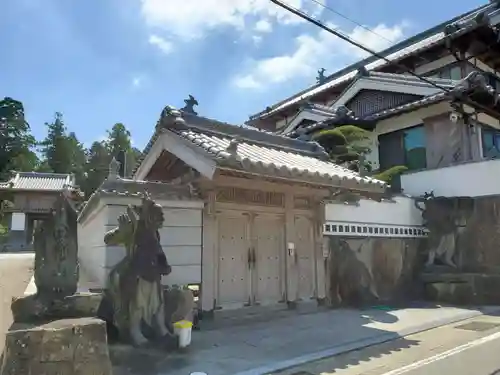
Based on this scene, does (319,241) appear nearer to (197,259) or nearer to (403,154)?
(197,259)

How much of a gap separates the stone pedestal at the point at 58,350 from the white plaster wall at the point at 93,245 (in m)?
3.31

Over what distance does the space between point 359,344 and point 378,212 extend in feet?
19.9

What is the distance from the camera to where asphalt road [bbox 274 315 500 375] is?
5.48m

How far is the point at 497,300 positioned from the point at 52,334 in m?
11.8

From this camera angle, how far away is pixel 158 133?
9305 mm

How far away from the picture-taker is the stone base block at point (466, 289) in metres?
11.5

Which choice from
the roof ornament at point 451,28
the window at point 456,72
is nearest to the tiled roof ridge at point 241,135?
the roof ornament at point 451,28

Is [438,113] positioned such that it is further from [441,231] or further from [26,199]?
[26,199]

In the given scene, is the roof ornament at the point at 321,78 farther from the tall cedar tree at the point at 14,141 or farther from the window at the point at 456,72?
the tall cedar tree at the point at 14,141

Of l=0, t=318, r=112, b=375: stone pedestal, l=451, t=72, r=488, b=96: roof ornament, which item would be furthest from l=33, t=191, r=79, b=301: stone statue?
l=451, t=72, r=488, b=96: roof ornament

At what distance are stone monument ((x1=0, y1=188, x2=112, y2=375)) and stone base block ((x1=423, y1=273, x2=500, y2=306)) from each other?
33.3 ft

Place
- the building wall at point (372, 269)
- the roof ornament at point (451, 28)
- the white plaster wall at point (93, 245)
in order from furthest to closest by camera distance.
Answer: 1. the roof ornament at point (451, 28)
2. the building wall at point (372, 269)
3. the white plaster wall at point (93, 245)

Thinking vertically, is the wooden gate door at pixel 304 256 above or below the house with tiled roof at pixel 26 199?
below

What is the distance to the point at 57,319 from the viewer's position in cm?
561
